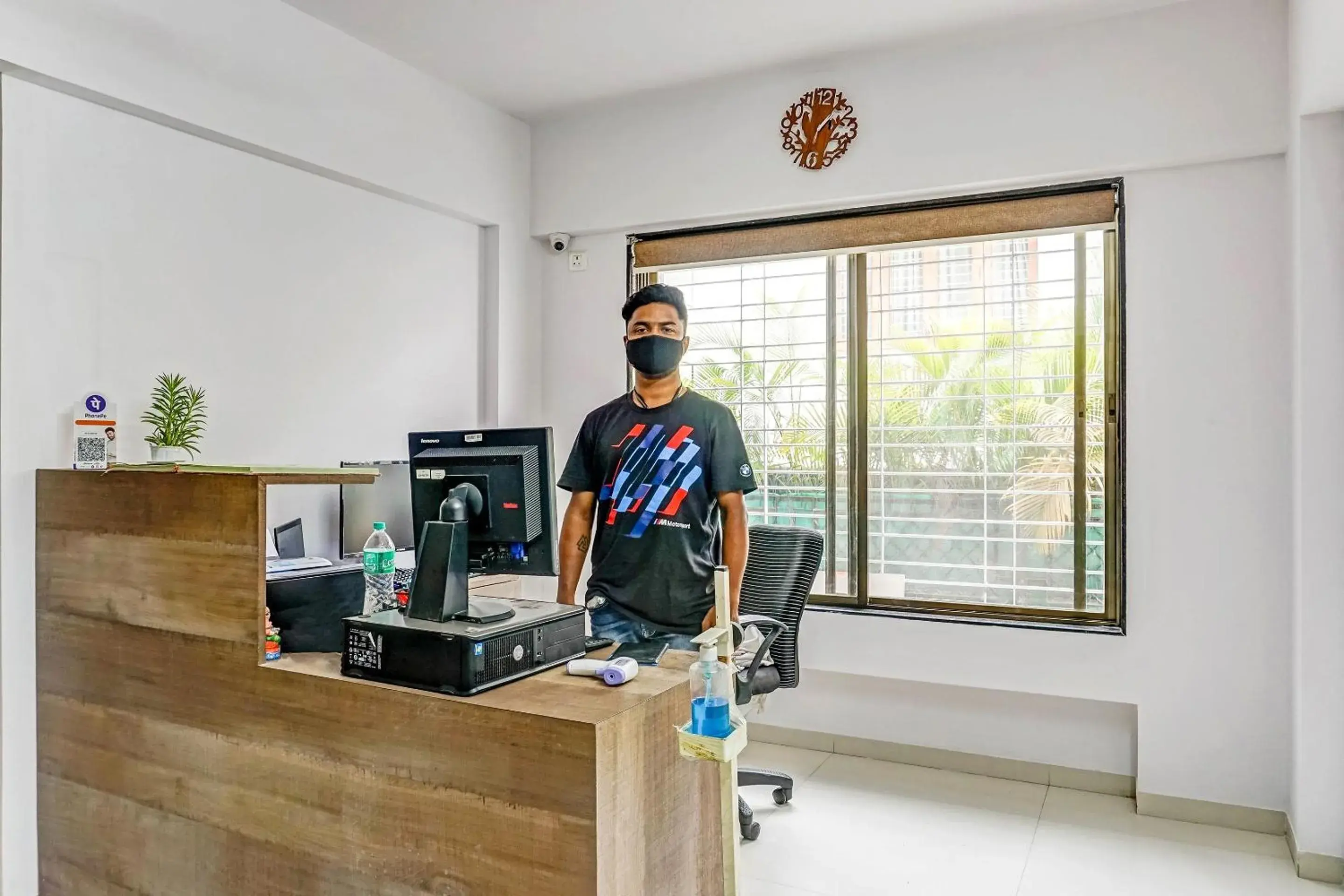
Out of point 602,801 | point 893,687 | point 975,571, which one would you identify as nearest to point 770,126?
point 975,571

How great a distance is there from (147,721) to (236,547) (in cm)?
52

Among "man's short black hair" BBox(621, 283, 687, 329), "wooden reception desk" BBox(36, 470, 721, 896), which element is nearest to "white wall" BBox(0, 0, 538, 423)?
"wooden reception desk" BBox(36, 470, 721, 896)

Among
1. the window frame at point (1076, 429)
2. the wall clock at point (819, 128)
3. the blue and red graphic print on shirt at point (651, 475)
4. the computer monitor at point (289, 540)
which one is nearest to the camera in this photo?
the blue and red graphic print on shirt at point (651, 475)

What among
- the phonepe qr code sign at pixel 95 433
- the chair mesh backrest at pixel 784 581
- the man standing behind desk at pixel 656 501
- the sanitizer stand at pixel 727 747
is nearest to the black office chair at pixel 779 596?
the chair mesh backrest at pixel 784 581

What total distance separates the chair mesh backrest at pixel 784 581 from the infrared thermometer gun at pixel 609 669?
4.53 ft

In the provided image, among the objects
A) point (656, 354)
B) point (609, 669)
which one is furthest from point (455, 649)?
point (656, 354)

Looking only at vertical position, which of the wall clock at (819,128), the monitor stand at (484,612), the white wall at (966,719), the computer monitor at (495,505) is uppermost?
the wall clock at (819,128)

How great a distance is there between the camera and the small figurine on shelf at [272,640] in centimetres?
182

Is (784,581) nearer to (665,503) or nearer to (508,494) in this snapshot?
(665,503)

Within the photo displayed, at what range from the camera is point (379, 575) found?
196 centimetres

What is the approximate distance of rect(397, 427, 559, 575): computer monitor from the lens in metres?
1.76

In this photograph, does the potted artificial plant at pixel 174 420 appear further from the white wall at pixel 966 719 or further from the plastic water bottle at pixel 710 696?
the white wall at pixel 966 719

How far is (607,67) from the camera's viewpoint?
3.53 meters

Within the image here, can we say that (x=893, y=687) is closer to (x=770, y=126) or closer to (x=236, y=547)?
(x=770, y=126)
